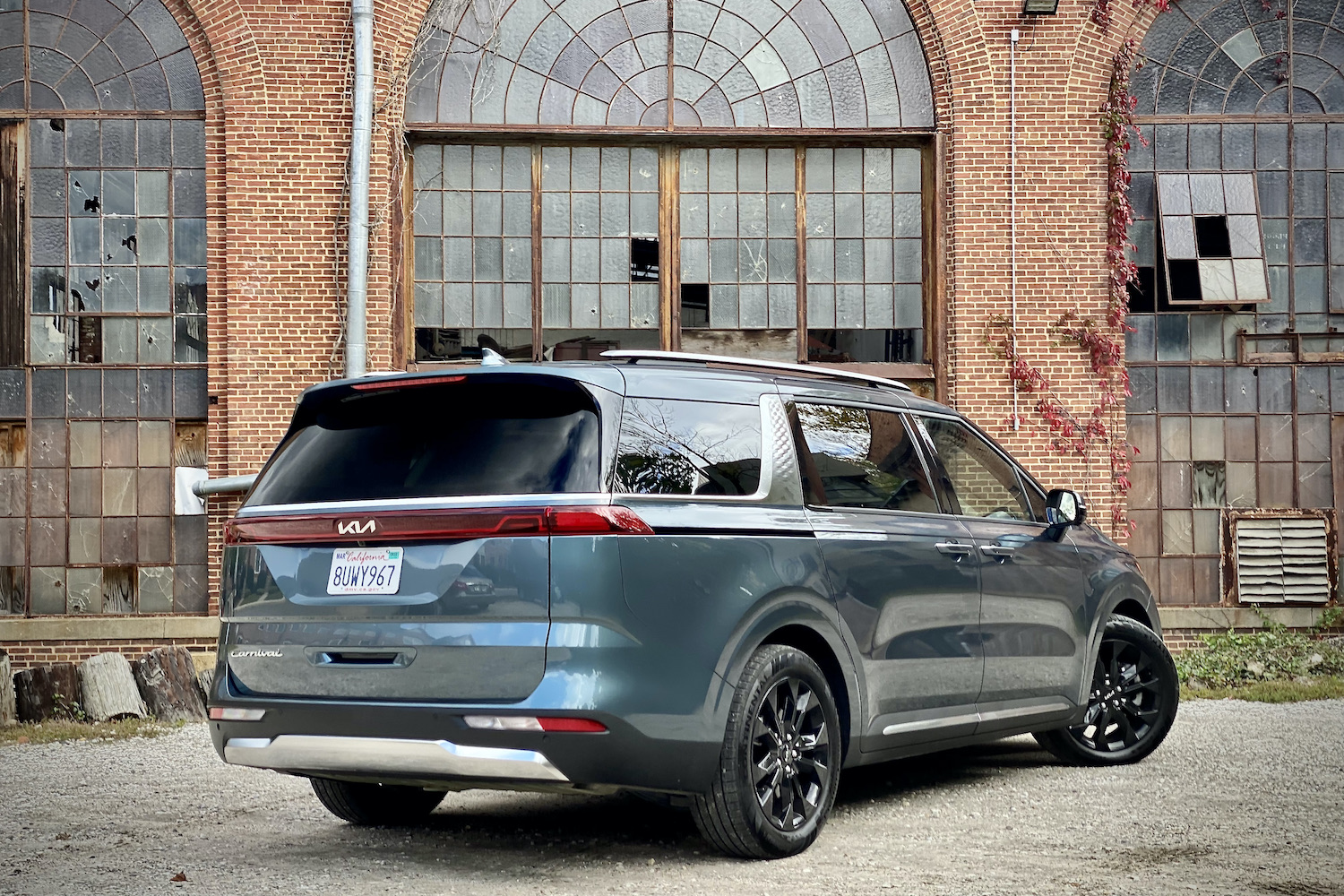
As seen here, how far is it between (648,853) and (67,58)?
11.3 meters

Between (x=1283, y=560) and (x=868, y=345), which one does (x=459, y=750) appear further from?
(x=1283, y=560)

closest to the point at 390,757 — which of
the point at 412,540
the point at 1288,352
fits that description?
the point at 412,540

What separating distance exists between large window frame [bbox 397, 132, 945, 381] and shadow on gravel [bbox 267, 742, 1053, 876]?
6.96 metres

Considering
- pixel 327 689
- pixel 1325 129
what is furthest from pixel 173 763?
pixel 1325 129

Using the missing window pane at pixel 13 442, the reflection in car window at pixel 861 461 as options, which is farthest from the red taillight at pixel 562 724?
the missing window pane at pixel 13 442

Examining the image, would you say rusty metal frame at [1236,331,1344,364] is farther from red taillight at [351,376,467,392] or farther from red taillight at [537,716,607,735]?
red taillight at [537,716,607,735]

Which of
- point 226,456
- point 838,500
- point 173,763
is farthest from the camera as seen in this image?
point 226,456

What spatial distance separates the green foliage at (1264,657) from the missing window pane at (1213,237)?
3.50 metres

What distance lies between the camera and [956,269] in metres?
13.8

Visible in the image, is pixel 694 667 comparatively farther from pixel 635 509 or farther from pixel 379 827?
pixel 379 827

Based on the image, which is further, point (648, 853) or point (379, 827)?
point (379, 827)

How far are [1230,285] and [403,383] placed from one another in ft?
35.9

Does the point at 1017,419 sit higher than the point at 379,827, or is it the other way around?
the point at 1017,419

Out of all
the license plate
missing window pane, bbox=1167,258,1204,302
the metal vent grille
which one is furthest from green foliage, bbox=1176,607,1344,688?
the license plate
